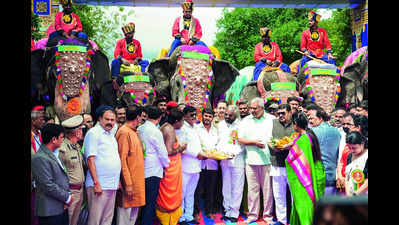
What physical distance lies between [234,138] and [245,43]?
41.9ft

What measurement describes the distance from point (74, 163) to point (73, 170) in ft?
0.22

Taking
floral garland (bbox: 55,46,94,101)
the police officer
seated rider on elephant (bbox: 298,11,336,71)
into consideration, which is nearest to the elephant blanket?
floral garland (bbox: 55,46,94,101)

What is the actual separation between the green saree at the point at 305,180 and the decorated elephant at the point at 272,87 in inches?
92.2

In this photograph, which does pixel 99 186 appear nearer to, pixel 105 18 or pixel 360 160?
pixel 360 160

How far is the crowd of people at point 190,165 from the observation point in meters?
3.78

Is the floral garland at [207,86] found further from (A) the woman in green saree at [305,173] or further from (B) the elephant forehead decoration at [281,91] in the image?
(A) the woman in green saree at [305,173]

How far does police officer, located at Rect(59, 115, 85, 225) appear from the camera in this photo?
3.84 m

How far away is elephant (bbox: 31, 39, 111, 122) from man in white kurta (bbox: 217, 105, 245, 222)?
211 centimetres

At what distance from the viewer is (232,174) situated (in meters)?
5.51

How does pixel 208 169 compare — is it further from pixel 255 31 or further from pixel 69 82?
pixel 255 31

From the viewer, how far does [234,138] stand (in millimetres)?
5586

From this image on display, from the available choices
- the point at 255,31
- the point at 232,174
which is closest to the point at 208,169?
the point at 232,174

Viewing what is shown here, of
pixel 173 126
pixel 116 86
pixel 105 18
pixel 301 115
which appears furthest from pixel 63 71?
pixel 105 18

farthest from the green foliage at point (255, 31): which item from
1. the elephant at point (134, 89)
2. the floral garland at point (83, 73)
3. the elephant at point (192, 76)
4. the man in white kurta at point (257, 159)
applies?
the floral garland at point (83, 73)
